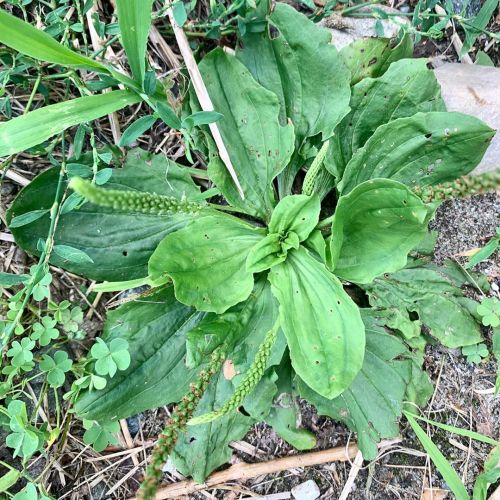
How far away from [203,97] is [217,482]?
1.81 meters

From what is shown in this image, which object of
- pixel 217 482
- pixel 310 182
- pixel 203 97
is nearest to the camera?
pixel 310 182

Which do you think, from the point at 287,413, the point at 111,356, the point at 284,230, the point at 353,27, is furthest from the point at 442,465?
the point at 353,27

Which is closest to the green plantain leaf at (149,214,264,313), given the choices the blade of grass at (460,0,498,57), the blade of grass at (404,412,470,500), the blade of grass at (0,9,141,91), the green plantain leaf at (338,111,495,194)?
the green plantain leaf at (338,111,495,194)

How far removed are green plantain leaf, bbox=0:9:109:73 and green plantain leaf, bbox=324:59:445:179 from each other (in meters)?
1.10

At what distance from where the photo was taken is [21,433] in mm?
2236

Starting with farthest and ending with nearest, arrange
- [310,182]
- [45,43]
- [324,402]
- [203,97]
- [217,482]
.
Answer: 1. [217,482]
2. [324,402]
3. [203,97]
4. [310,182]
5. [45,43]

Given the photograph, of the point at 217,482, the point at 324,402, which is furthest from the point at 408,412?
the point at 217,482

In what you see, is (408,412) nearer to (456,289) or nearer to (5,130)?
(456,289)

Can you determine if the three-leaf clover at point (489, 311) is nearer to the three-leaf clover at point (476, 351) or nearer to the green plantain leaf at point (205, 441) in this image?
the three-leaf clover at point (476, 351)

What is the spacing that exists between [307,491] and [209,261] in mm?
1306

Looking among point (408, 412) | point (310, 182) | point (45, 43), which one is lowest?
point (408, 412)

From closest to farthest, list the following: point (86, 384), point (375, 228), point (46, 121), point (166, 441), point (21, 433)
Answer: point (166, 441) → point (46, 121) → point (375, 228) → point (21, 433) → point (86, 384)

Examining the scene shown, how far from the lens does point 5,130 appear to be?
76.2 inches

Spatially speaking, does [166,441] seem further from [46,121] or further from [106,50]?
[106,50]
